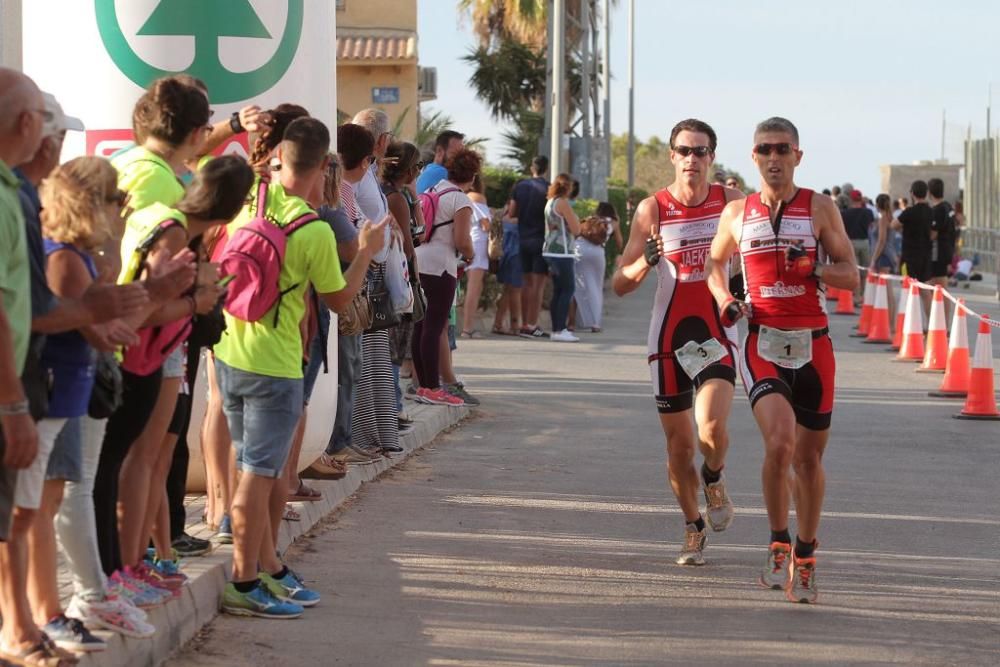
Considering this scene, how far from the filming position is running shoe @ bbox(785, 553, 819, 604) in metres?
7.14

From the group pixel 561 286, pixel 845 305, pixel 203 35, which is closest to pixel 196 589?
pixel 203 35

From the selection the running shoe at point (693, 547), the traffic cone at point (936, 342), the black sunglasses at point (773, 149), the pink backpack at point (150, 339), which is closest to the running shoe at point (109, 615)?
the pink backpack at point (150, 339)

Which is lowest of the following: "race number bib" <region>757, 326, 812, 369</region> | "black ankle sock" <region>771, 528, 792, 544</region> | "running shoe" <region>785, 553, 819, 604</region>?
"running shoe" <region>785, 553, 819, 604</region>

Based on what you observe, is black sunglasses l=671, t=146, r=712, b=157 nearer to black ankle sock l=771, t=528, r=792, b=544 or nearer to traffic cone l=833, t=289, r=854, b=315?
black ankle sock l=771, t=528, r=792, b=544

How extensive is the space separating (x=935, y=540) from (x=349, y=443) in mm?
3424

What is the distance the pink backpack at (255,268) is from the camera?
635cm

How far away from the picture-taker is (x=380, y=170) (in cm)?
1077

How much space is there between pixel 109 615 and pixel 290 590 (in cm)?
130

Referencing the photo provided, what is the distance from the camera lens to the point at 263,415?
645 cm

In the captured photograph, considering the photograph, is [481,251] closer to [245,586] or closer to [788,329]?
[788,329]

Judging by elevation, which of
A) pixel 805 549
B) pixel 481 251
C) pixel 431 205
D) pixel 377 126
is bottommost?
pixel 805 549

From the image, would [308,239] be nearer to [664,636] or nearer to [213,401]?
Answer: [213,401]

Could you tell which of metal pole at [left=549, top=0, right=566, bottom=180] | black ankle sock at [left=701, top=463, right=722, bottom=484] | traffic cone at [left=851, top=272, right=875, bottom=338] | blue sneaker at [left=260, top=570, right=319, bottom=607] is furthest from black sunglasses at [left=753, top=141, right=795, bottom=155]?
metal pole at [left=549, top=0, right=566, bottom=180]

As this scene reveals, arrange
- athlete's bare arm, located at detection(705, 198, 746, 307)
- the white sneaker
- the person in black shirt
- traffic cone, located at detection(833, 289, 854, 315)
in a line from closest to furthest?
1. athlete's bare arm, located at detection(705, 198, 746, 307)
2. the white sneaker
3. the person in black shirt
4. traffic cone, located at detection(833, 289, 854, 315)
